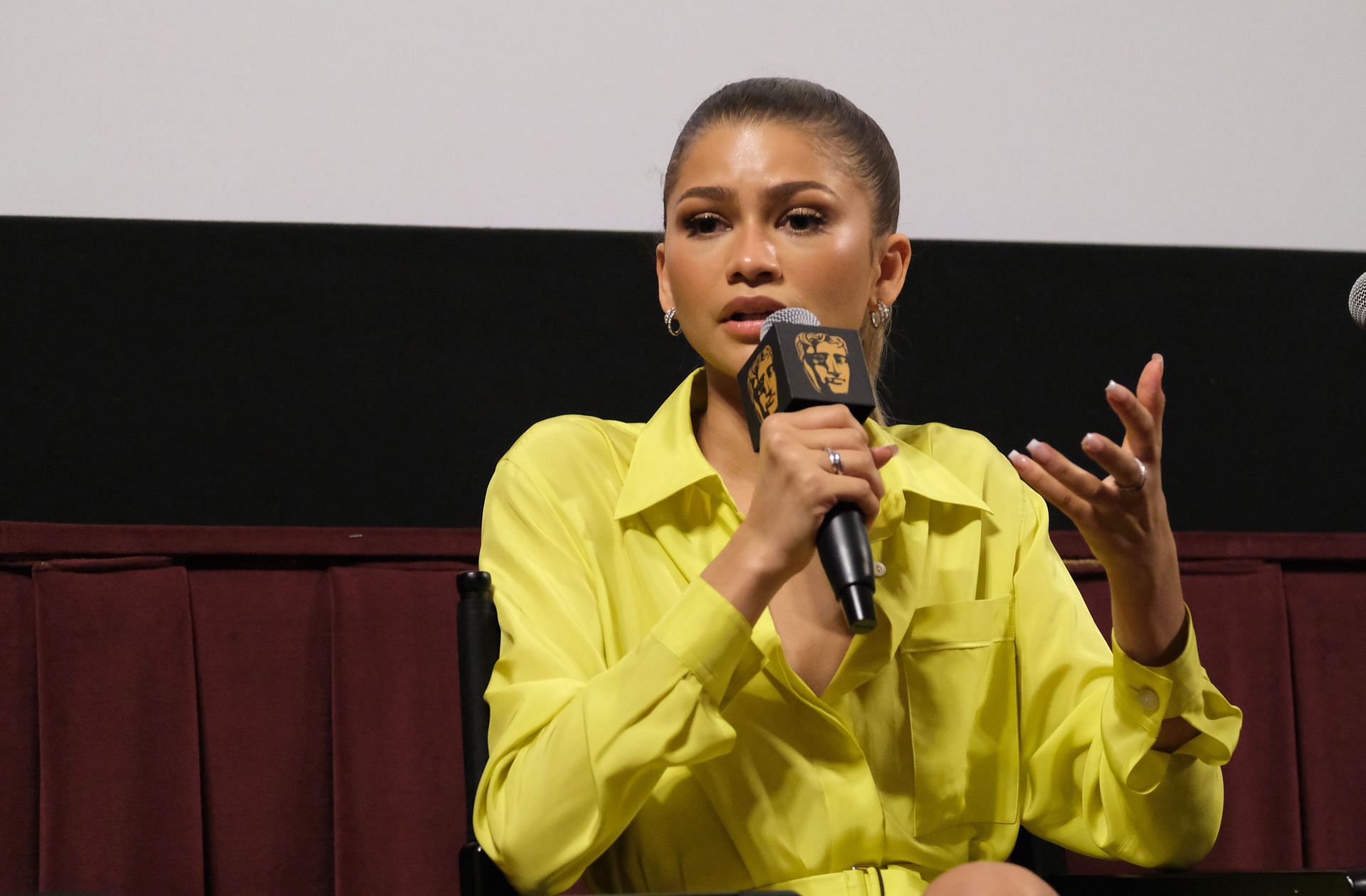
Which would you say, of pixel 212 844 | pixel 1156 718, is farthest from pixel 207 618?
pixel 1156 718

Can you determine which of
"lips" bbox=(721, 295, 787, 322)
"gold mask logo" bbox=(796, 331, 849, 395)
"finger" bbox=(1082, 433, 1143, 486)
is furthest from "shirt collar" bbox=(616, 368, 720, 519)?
"finger" bbox=(1082, 433, 1143, 486)

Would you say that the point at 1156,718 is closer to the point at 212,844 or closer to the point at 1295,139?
the point at 212,844

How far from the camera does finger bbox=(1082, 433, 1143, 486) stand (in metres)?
0.88

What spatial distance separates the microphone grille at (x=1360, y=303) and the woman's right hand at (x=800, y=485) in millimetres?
415

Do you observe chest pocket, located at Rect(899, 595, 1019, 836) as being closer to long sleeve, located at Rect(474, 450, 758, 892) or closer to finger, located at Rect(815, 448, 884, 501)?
long sleeve, located at Rect(474, 450, 758, 892)

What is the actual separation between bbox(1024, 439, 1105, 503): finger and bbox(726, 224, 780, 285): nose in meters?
0.31

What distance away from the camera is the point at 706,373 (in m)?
1.32

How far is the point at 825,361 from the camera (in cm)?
94

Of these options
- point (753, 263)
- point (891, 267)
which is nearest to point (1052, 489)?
point (753, 263)

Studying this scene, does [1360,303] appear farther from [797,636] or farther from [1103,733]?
[797,636]

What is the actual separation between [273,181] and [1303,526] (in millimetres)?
1562

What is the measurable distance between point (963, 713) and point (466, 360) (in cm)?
90

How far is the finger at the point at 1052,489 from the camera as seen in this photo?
923 millimetres

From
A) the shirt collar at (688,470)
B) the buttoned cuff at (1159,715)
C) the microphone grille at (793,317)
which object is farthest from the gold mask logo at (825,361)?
the buttoned cuff at (1159,715)
